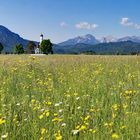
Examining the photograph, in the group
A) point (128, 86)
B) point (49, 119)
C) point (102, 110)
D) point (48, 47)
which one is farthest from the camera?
point (48, 47)

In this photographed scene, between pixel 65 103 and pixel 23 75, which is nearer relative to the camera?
pixel 65 103

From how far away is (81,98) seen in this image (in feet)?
17.1

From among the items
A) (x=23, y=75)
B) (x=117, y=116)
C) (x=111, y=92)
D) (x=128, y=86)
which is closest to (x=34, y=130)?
(x=117, y=116)

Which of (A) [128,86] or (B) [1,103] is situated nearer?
(B) [1,103]

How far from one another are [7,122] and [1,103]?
1018 millimetres

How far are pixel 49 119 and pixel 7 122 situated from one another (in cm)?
47

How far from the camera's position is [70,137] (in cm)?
344

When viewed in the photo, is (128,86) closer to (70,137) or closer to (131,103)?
(131,103)

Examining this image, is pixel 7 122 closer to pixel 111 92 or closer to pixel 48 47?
pixel 111 92

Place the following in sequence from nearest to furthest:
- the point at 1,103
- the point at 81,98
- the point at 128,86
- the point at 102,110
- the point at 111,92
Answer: the point at 102,110 < the point at 1,103 < the point at 81,98 < the point at 111,92 < the point at 128,86

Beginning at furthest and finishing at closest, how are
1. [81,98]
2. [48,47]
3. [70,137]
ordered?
[48,47] < [81,98] < [70,137]

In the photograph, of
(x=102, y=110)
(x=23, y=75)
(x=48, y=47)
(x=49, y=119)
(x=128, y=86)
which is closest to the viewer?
(x=49, y=119)

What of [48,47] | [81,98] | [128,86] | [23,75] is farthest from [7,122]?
[48,47]

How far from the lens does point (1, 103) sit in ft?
15.7
